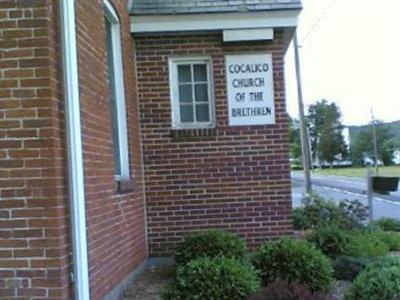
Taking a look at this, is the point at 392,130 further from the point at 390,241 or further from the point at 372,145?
the point at 390,241

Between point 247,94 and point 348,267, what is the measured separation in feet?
9.58

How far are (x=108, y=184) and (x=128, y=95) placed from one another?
7.04 feet

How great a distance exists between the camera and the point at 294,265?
7352 millimetres

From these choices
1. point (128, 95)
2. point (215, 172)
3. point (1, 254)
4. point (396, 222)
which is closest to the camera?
point (1, 254)

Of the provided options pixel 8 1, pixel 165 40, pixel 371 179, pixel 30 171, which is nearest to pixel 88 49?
pixel 8 1

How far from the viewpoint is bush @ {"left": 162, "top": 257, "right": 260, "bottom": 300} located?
6281 mm

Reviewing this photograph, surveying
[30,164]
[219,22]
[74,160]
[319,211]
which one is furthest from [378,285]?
[319,211]

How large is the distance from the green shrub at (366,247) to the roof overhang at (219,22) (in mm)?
3193

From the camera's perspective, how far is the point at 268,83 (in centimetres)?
983

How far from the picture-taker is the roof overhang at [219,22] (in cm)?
959

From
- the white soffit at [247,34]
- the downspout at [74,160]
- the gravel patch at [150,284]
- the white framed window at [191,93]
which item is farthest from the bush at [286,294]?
the white soffit at [247,34]

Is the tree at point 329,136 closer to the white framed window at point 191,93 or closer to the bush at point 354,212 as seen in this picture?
the bush at point 354,212

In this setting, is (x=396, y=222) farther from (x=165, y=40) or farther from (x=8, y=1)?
(x=8, y=1)

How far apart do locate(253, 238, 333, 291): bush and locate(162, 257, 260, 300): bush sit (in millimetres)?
845
